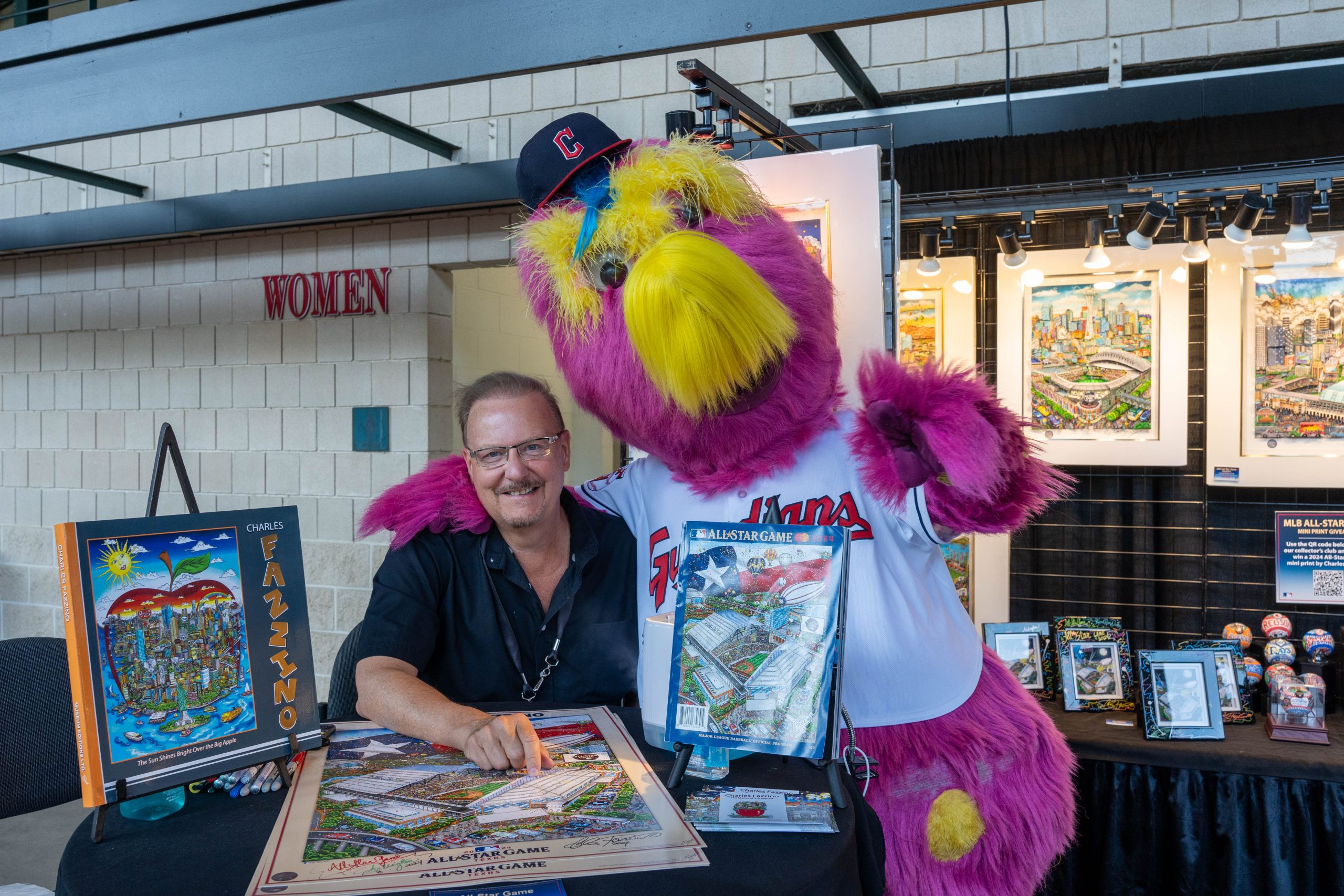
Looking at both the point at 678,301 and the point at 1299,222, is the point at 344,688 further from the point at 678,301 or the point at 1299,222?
the point at 1299,222

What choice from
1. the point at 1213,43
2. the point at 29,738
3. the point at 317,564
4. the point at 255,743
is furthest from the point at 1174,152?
the point at 317,564

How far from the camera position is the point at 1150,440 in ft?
9.67

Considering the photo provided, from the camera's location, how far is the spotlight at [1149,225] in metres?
2.59

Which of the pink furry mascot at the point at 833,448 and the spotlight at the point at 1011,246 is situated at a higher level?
the spotlight at the point at 1011,246

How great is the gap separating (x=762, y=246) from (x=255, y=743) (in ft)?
3.11

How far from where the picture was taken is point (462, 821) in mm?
975

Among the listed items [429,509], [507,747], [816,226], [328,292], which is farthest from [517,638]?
[328,292]

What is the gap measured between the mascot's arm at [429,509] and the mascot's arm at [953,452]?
708 millimetres

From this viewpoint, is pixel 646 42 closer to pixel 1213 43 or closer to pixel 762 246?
pixel 762 246

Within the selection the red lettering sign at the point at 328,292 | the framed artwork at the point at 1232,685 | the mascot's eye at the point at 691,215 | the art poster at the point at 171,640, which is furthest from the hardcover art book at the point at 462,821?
the red lettering sign at the point at 328,292

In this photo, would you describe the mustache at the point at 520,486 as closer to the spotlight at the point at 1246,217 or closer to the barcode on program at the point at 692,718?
the barcode on program at the point at 692,718

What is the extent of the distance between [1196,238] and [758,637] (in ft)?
7.43

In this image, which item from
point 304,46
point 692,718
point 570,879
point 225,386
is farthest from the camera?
point 225,386

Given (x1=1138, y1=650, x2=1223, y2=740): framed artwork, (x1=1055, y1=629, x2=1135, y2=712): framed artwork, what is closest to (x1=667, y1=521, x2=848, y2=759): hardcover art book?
(x1=1138, y1=650, x2=1223, y2=740): framed artwork
